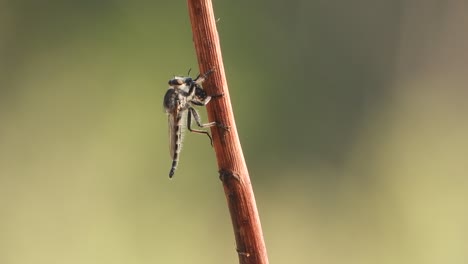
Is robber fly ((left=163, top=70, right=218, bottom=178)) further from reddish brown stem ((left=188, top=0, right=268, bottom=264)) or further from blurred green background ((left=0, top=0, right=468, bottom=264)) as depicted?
blurred green background ((left=0, top=0, right=468, bottom=264))

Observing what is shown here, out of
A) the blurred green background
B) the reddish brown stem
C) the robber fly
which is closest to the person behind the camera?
the reddish brown stem

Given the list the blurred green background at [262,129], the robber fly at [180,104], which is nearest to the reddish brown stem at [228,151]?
the robber fly at [180,104]

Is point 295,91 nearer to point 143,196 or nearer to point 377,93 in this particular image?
point 377,93

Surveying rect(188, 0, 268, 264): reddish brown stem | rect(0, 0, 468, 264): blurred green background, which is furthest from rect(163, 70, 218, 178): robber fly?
rect(0, 0, 468, 264): blurred green background

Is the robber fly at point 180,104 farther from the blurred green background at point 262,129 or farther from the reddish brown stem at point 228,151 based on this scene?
the blurred green background at point 262,129

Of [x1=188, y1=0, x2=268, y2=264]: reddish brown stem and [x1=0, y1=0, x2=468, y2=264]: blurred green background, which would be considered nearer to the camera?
[x1=188, y1=0, x2=268, y2=264]: reddish brown stem

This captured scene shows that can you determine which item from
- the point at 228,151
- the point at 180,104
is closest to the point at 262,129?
the point at 180,104

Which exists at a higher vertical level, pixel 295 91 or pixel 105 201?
pixel 295 91

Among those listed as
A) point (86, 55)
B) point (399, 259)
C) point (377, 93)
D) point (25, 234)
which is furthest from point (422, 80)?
point (25, 234)
